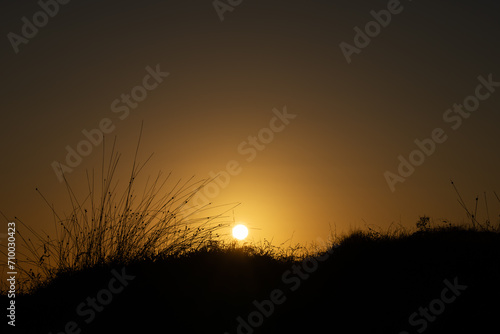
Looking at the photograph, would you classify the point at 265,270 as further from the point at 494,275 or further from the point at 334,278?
the point at 494,275

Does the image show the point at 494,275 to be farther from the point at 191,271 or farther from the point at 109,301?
the point at 109,301

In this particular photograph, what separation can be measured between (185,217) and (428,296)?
10.5 ft

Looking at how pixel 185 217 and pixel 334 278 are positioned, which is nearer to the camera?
pixel 334 278

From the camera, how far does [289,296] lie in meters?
4.96

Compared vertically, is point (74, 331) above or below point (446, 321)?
above

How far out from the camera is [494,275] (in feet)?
15.2

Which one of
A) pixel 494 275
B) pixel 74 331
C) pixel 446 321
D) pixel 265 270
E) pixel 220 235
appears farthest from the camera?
pixel 220 235

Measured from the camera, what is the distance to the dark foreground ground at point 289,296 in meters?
4.28

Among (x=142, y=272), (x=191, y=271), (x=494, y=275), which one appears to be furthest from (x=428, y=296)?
(x=142, y=272)

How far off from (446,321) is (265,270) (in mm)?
2328

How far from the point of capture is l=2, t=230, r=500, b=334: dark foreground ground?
4281mm

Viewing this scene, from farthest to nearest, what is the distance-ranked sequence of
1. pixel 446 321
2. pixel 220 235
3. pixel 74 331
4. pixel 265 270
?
→ pixel 220 235 → pixel 265 270 → pixel 74 331 → pixel 446 321

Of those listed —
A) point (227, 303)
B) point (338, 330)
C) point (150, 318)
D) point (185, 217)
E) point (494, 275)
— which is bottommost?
point (494, 275)

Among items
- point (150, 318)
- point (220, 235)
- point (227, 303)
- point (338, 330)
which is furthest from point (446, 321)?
point (220, 235)
